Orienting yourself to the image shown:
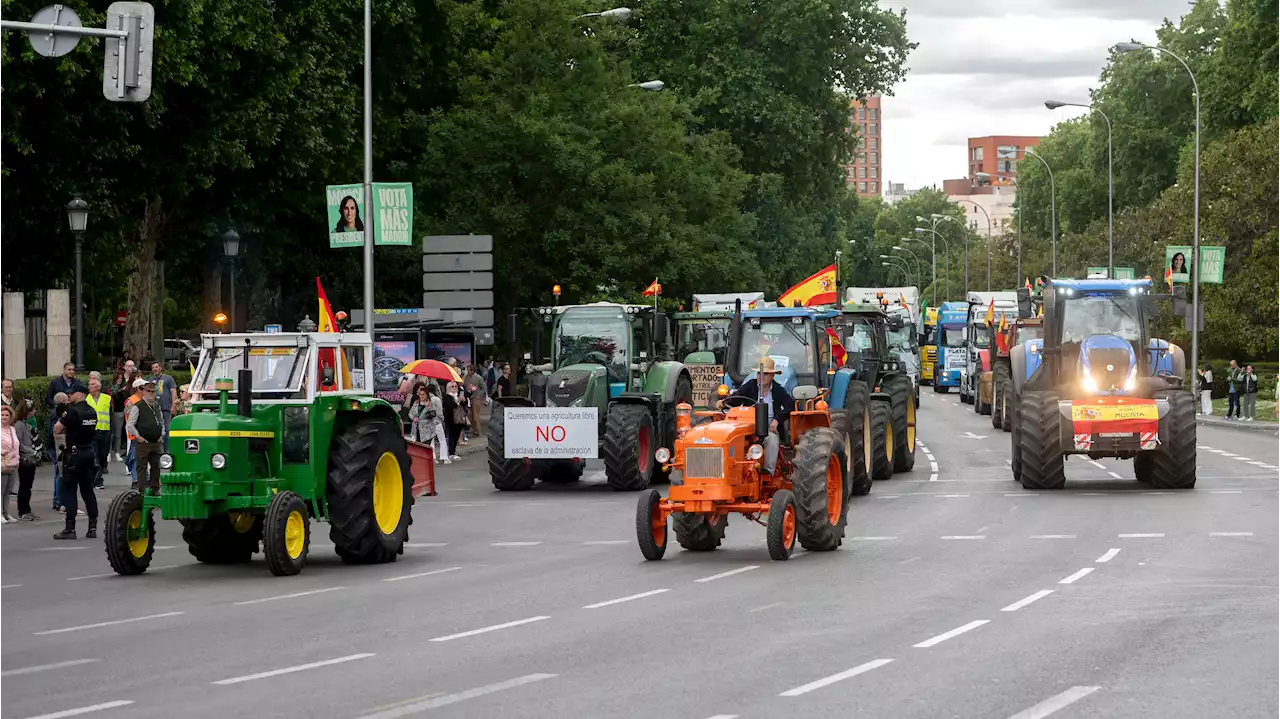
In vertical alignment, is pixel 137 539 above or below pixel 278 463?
below

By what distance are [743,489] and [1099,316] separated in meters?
13.4

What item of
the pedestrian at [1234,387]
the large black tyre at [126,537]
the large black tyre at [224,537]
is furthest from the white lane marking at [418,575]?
the pedestrian at [1234,387]

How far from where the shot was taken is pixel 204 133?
4059 cm

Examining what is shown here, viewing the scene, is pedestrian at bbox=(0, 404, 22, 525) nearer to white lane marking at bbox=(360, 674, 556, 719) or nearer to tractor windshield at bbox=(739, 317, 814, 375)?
tractor windshield at bbox=(739, 317, 814, 375)

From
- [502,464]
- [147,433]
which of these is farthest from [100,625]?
[502,464]

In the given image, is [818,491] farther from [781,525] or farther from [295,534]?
[295,534]

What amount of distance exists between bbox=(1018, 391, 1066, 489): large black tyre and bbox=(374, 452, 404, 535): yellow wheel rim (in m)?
11.1

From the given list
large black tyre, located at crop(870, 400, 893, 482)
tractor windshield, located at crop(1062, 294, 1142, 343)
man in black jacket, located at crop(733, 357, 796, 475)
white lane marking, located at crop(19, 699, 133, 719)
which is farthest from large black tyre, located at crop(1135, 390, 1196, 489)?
white lane marking, located at crop(19, 699, 133, 719)

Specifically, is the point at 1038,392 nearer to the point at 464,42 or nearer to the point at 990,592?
the point at 990,592

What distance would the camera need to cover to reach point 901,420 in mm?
32938

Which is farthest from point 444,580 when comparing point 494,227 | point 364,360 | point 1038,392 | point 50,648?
point 494,227

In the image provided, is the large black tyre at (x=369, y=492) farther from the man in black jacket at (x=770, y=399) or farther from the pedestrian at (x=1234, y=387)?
the pedestrian at (x=1234, y=387)

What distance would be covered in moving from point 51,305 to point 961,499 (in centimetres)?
2018

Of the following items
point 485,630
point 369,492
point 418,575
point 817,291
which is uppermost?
point 817,291
